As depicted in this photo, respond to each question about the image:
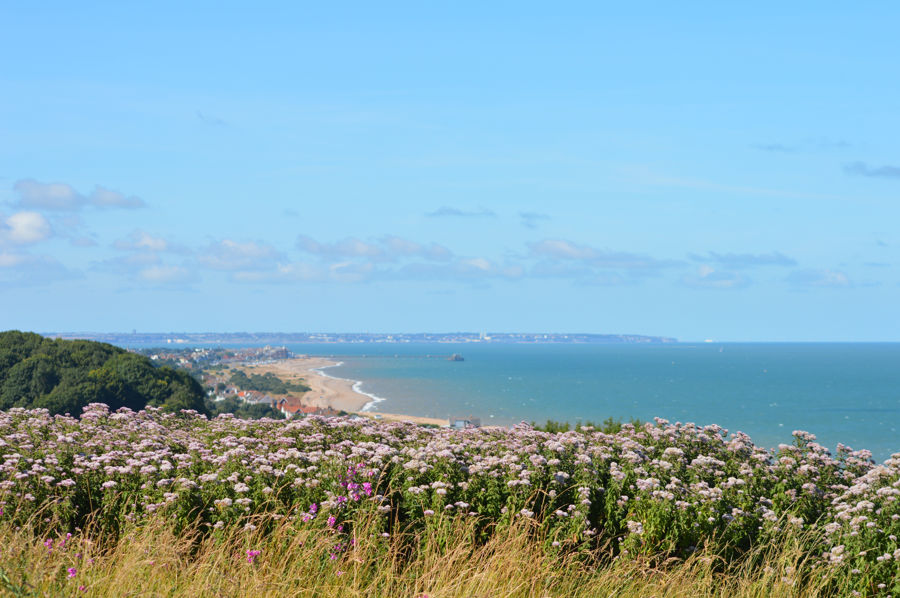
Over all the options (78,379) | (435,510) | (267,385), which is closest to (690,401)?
(267,385)

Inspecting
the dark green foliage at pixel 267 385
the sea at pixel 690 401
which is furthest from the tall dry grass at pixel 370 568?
the dark green foliage at pixel 267 385

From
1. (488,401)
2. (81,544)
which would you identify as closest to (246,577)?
(81,544)

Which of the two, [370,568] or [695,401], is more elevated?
[370,568]

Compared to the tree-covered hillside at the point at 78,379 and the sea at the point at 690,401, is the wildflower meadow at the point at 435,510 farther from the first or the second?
the sea at the point at 690,401

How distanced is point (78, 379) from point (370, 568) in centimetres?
4314

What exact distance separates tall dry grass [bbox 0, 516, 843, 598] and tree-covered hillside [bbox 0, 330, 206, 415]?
35368mm

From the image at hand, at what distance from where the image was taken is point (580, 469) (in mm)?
7672

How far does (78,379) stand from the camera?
145 ft

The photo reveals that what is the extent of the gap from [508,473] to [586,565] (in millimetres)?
1124

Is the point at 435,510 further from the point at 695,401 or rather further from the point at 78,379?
the point at 695,401

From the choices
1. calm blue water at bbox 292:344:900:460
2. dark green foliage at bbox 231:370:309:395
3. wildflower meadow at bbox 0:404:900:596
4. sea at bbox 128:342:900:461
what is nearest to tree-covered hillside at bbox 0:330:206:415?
sea at bbox 128:342:900:461

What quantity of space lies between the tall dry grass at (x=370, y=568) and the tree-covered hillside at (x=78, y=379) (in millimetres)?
35368

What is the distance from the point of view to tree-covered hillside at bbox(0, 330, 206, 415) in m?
41.7

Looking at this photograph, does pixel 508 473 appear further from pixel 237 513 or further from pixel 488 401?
pixel 488 401
